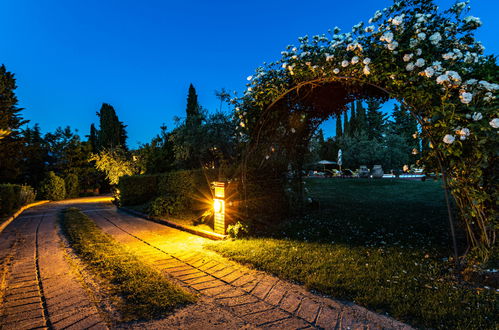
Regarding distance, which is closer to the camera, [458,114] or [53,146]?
[458,114]

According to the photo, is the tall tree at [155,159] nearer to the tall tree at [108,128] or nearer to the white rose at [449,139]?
the tall tree at [108,128]

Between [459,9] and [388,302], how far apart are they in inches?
173

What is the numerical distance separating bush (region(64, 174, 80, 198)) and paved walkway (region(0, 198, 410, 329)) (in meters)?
16.2

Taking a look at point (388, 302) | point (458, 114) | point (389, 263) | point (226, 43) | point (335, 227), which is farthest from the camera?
point (226, 43)

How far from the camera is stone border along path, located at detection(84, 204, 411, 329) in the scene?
216 cm

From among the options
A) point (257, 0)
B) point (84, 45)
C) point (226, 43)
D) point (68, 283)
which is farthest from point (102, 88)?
point (68, 283)

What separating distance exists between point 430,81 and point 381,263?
2505 millimetres

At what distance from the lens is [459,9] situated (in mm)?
3752

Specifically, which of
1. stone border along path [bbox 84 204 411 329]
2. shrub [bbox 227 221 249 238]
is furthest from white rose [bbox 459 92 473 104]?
shrub [bbox 227 221 249 238]

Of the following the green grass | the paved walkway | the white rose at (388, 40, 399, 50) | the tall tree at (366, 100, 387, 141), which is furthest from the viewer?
the tall tree at (366, 100, 387, 141)

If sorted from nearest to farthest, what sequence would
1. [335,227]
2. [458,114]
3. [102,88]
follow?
[458,114], [335,227], [102,88]

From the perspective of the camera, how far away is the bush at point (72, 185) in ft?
59.4

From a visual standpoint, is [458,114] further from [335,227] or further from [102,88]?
[102,88]

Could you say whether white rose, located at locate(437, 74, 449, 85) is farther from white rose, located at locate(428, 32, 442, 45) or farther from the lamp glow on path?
the lamp glow on path
